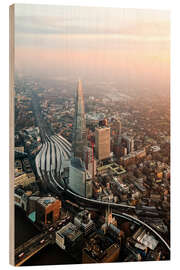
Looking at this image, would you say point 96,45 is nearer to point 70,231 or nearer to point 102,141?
point 102,141

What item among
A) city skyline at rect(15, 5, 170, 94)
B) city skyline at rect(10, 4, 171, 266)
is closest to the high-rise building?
city skyline at rect(10, 4, 171, 266)

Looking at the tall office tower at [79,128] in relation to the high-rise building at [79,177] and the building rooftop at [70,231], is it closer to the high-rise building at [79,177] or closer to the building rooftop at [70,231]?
the high-rise building at [79,177]

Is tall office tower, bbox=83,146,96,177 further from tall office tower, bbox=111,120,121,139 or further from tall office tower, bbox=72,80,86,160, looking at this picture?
tall office tower, bbox=111,120,121,139

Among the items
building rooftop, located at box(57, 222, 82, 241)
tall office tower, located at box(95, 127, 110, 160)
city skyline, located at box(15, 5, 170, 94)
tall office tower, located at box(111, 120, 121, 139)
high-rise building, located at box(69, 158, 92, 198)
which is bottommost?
building rooftop, located at box(57, 222, 82, 241)

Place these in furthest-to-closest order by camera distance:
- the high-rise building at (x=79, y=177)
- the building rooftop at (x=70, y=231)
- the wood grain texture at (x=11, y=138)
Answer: the high-rise building at (x=79, y=177), the building rooftop at (x=70, y=231), the wood grain texture at (x=11, y=138)

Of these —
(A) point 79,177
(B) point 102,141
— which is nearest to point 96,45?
(B) point 102,141

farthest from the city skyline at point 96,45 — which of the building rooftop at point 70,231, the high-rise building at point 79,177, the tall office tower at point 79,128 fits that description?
the building rooftop at point 70,231
